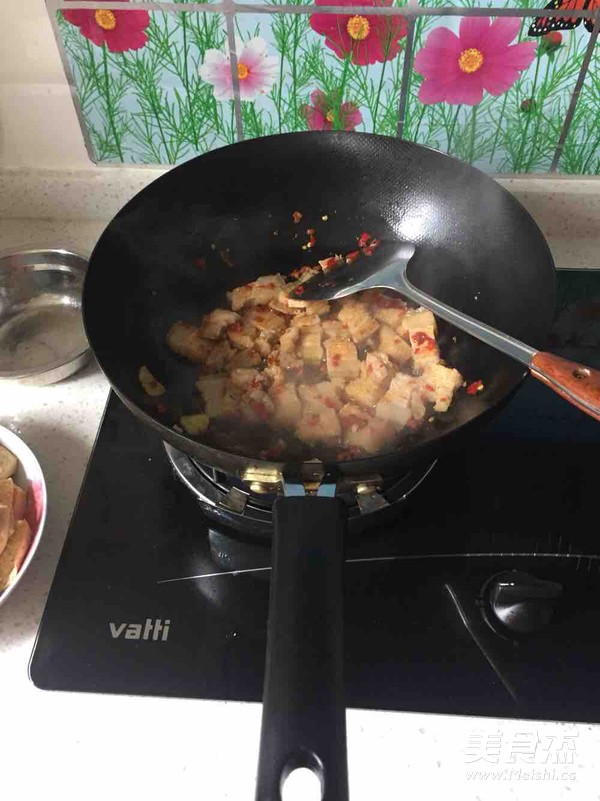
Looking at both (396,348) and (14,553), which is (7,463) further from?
(396,348)

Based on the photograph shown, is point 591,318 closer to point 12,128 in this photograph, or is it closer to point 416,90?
point 416,90

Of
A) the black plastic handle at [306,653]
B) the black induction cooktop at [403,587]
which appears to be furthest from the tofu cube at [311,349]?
the black plastic handle at [306,653]

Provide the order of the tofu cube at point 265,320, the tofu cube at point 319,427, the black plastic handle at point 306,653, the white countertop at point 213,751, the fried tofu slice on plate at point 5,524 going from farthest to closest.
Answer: the tofu cube at point 265,320 < the tofu cube at point 319,427 < the fried tofu slice on plate at point 5,524 < the white countertop at point 213,751 < the black plastic handle at point 306,653

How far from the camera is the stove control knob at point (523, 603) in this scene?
0.69 metres

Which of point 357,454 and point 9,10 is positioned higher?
point 9,10

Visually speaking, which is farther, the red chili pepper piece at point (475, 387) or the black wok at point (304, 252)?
the red chili pepper piece at point (475, 387)

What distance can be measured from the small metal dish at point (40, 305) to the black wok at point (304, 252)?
0.16 m

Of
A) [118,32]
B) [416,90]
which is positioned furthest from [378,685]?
[118,32]

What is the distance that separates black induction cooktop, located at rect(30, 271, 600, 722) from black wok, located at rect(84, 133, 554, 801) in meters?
0.10

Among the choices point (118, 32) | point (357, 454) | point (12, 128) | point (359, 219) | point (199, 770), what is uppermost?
point (118, 32)

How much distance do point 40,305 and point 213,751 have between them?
2.33 ft

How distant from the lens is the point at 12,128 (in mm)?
1057

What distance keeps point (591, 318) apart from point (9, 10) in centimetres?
93

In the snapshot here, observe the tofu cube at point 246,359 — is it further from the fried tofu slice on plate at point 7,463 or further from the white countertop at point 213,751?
the white countertop at point 213,751
